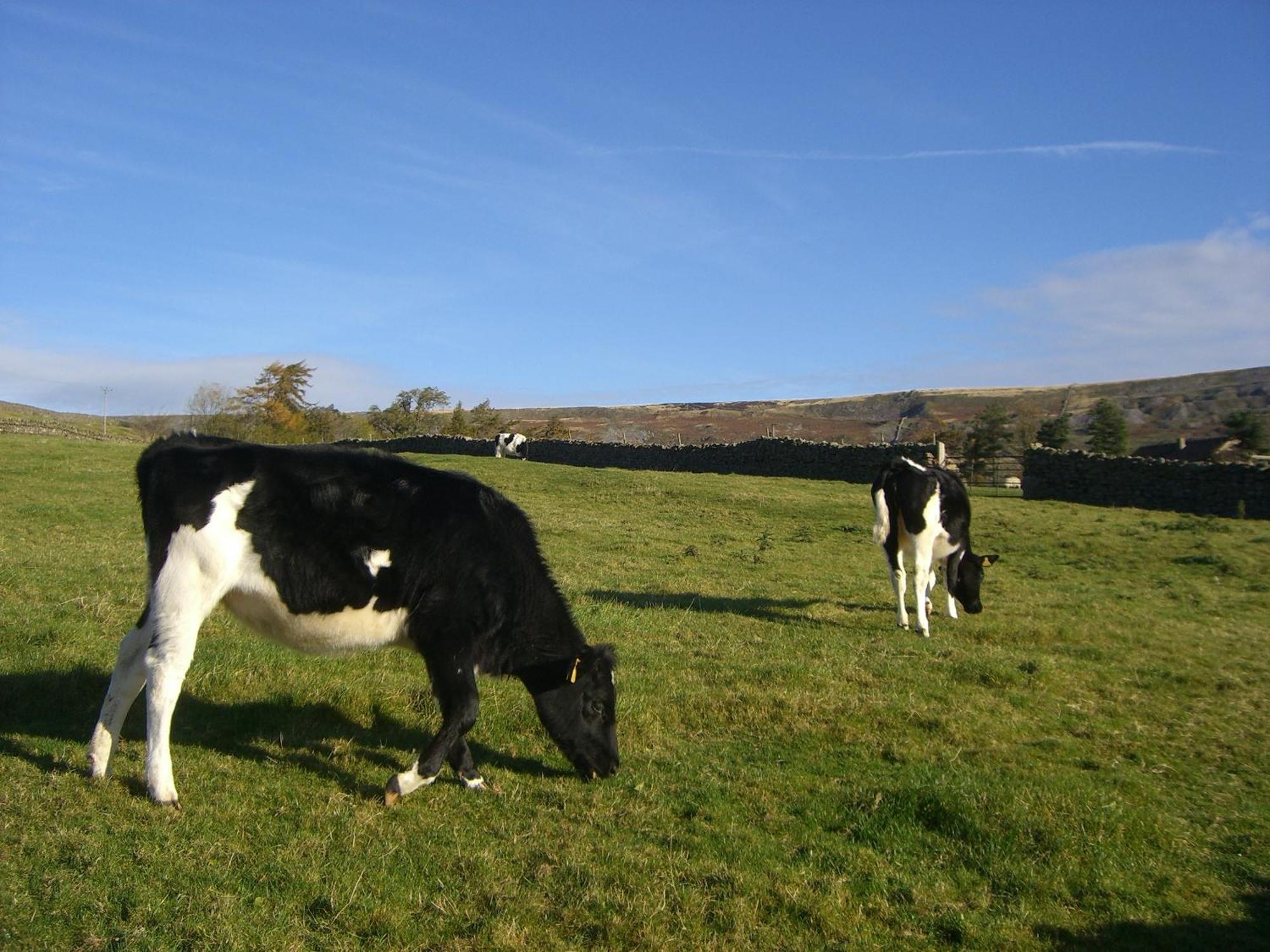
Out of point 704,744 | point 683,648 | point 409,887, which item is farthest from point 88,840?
point 683,648

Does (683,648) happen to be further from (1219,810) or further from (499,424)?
(499,424)

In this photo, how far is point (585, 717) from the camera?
265 inches

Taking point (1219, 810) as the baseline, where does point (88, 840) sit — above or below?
above

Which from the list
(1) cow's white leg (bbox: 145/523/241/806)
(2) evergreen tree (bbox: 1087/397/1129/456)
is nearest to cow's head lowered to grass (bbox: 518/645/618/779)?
(1) cow's white leg (bbox: 145/523/241/806)

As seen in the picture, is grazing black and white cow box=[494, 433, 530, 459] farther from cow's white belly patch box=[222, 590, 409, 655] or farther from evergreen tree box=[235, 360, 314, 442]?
cow's white belly patch box=[222, 590, 409, 655]

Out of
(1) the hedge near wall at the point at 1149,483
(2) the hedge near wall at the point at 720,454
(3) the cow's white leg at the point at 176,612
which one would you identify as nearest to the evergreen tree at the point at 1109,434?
(2) the hedge near wall at the point at 720,454

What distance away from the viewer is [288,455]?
622 centimetres

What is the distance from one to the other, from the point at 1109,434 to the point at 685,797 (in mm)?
47943

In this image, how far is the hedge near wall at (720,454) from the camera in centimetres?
3666

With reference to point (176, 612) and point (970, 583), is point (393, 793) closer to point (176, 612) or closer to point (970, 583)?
point (176, 612)

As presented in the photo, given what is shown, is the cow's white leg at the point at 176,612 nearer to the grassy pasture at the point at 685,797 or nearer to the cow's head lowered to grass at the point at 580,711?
the grassy pasture at the point at 685,797

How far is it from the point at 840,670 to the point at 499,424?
5818 centimetres

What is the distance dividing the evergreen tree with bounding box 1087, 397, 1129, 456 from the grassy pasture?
3739 centimetres

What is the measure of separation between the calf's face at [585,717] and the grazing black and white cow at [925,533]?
268 inches
